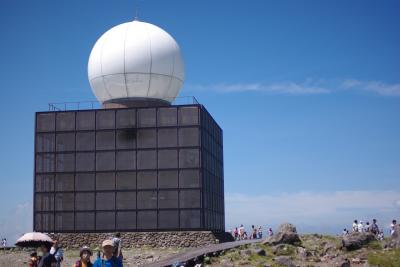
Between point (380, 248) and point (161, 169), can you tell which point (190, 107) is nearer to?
point (161, 169)

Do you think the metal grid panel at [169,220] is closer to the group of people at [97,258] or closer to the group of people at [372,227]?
the group of people at [372,227]

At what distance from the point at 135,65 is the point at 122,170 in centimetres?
773

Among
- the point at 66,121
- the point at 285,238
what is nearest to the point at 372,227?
the point at 285,238

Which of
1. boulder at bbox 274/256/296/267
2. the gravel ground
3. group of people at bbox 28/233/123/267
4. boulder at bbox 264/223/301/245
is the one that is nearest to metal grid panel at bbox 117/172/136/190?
the gravel ground

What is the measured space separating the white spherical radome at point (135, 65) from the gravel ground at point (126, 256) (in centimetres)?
1190


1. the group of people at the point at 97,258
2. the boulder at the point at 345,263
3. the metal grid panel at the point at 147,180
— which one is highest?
the metal grid panel at the point at 147,180

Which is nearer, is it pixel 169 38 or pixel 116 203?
pixel 116 203

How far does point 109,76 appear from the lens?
47.3m

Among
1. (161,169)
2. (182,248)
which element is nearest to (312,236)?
(182,248)

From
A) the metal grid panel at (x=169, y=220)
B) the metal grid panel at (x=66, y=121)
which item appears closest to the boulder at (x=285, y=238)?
the metal grid panel at (x=169, y=220)

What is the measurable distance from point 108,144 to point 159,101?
5343 millimetres

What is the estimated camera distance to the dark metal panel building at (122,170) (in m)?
44.1

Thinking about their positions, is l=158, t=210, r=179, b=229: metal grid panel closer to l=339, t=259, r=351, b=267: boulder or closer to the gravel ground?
the gravel ground

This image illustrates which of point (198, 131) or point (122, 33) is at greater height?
point (122, 33)
